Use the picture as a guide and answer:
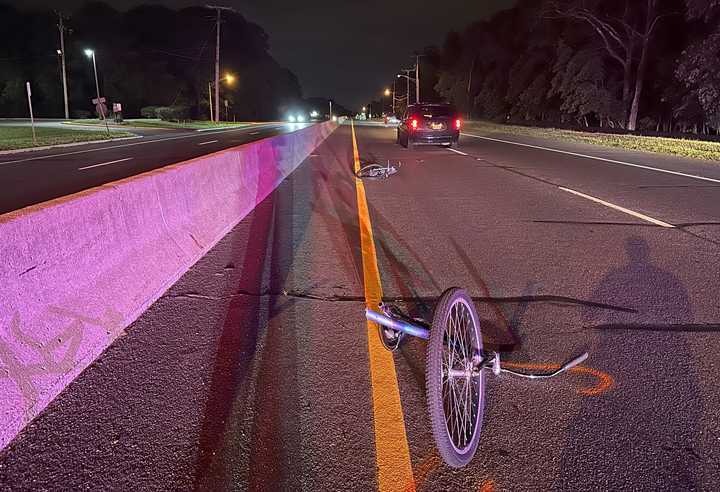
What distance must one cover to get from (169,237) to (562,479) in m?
4.25

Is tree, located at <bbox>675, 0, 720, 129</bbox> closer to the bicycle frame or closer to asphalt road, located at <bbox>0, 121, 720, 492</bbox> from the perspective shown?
asphalt road, located at <bbox>0, 121, 720, 492</bbox>

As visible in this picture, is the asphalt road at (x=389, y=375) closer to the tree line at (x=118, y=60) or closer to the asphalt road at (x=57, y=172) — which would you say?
the asphalt road at (x=57, y=172)

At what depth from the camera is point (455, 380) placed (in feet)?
9.78

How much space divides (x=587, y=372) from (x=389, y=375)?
1.25 m

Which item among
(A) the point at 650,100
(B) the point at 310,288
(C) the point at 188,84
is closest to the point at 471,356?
(B) the point at 310,288

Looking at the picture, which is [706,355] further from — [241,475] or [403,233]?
[403,233]

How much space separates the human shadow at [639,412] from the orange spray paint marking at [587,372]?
5 centimetres

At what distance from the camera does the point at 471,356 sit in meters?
3.13

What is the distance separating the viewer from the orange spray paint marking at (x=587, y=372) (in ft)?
11.2

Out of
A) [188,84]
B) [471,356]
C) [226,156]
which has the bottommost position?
[471,356]

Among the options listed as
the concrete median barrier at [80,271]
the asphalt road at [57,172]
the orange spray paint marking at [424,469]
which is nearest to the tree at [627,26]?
the asphalt road at [57,172]

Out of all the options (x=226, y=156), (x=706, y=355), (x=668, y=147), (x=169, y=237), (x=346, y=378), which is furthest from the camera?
(x=668, y=147)

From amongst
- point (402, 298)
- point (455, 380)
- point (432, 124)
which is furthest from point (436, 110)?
point (455, 380)

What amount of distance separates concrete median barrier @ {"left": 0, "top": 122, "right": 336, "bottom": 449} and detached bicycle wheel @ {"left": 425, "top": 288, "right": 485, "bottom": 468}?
6.87 feet
